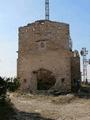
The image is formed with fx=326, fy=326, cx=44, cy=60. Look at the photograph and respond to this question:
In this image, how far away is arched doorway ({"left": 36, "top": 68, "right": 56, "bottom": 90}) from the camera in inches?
1008

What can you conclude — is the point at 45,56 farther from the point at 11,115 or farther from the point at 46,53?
the point at 11,115

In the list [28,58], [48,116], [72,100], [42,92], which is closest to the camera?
[48,116]

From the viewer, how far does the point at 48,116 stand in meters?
14.0

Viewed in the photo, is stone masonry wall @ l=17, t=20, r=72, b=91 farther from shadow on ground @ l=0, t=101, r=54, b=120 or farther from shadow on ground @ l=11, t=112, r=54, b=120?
shadow on ground @ l=11, t=112, r=54, b=120

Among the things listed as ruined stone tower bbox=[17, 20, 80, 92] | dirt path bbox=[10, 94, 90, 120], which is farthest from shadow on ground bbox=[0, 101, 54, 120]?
ruined stone tower bbox=[17, 20, 80, 92]

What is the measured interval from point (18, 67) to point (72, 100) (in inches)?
305

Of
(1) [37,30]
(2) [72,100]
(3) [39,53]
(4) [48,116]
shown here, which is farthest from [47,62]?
(4) [48,116]

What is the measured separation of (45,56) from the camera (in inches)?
968

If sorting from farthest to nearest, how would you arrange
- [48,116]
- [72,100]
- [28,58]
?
[28,58] → [72,100] → [48,116]

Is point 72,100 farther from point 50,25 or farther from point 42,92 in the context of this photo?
point 50,25

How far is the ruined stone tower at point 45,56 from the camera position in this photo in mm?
24344

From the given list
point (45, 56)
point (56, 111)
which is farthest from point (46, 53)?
point (56, 111)

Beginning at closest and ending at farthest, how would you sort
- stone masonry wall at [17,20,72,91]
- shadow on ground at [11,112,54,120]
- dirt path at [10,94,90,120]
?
shadow on ground at [11,112,54,120] < dirt path at [10,94,90,120] < stone masonry wall at [17,20,72,91]

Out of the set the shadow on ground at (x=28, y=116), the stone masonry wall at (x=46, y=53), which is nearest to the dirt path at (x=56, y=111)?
the shadow on ground at (x=28, y=116)
